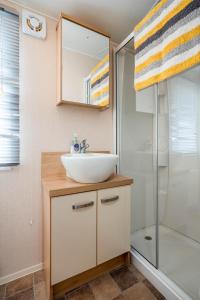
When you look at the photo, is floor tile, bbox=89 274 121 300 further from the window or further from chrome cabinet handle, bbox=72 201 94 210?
the window

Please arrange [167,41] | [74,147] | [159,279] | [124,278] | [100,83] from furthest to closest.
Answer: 1. [100,83]
2. [74,147]
3. [124,278]
4. [159,279]
5. [167,41]

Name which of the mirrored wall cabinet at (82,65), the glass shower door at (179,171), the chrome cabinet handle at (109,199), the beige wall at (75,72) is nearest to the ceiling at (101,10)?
the mirrored wall cabinet at (82,65)

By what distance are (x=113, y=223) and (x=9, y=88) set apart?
1.27 metres

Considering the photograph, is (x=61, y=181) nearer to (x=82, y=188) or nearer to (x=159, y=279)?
(x=82, y=188)

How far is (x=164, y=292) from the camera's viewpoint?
3.46 ft

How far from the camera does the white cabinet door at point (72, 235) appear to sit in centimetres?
98

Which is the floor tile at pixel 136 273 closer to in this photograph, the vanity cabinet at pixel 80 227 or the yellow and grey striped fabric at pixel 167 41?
the vanity cabinet at pixel 80 227

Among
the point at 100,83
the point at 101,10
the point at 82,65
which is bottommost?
the point at 100,83

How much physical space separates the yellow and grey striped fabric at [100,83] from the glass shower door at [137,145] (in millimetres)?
219

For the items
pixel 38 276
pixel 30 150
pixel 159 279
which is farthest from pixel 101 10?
pixel 38 276

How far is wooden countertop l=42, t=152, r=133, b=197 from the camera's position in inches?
40.0

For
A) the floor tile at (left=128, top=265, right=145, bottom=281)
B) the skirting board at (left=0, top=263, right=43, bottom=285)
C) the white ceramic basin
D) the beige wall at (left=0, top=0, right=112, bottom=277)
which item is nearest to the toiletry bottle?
the beige wall at (left=0, top=0, right=112, bottom=277)

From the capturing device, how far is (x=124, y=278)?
3.97 ft

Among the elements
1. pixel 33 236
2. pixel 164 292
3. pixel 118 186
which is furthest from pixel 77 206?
pixel 164 292
